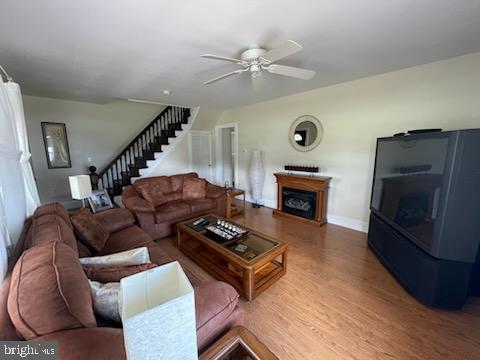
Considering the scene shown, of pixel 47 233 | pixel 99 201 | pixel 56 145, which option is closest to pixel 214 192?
pixel 99 201

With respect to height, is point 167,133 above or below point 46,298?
above

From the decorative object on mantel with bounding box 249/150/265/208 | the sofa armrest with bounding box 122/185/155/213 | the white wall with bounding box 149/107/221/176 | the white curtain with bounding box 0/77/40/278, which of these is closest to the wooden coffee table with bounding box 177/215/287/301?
the sofa armrest with bounding box 122/185/155/213

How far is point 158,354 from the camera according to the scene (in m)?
0.60

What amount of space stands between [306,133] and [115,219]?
11.9 ft

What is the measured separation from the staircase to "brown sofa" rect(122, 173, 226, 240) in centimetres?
154

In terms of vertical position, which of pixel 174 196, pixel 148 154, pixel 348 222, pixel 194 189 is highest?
pixel 148 154

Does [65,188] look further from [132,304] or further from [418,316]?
[418,316]

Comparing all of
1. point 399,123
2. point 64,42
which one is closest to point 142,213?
point 64,42

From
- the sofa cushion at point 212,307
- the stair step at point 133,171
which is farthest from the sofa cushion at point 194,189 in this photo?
the sofa cushion at point 212,307

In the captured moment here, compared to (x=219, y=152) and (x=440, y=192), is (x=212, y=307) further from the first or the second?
(x=219, y=152)

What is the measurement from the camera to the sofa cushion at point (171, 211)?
3.19 m

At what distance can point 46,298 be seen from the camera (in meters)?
0.77

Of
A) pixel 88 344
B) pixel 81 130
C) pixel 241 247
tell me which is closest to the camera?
pixel 88 344

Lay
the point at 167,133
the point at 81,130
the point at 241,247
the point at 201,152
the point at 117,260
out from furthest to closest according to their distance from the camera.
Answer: the point at 201,152, the point at 167,133, the point at 81,130, the point at 241,247, the point at 117,260
